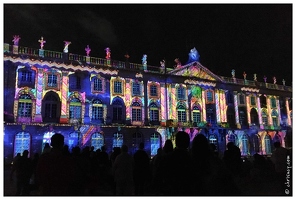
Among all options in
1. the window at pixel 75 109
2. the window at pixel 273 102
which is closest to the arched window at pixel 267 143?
the window at pixel 273 102

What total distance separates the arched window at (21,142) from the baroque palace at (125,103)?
0.07 meters

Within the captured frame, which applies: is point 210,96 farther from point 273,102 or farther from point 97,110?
point 97,110

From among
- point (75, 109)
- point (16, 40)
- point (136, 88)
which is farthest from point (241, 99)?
point (16, 40)

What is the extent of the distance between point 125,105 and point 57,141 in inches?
912

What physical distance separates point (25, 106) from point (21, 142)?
9.76 feet

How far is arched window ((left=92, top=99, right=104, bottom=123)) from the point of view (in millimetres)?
26703

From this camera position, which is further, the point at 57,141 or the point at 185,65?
the point at 185,65

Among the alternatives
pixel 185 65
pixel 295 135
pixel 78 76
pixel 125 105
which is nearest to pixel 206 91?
pixel 185 65

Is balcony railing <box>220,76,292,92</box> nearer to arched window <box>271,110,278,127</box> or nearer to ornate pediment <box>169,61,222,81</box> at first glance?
ornate pediment <box>169,61,222,81</box>

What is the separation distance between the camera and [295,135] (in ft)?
31.9

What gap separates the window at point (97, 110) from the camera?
26719 mm

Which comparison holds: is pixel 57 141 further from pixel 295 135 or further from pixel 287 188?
pixel 295 135

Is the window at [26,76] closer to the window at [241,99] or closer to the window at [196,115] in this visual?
the window at [196,115]

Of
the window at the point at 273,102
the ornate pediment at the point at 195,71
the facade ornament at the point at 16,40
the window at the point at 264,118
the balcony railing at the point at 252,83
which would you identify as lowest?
→ the window at the point at 264,118
